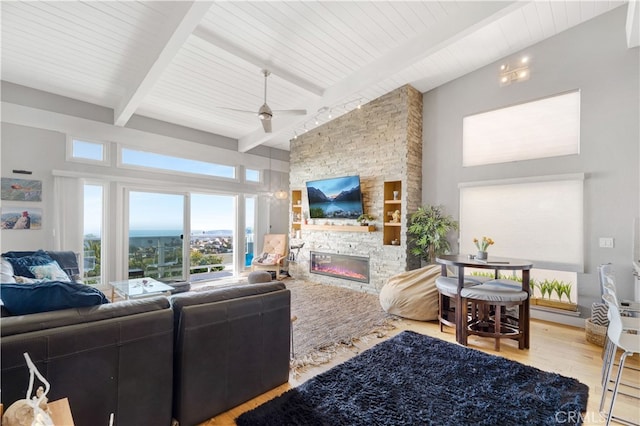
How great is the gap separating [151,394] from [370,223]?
453 cm

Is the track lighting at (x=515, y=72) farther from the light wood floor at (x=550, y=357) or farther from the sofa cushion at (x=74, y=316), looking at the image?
the sofa cushion at (x=74, y=316)

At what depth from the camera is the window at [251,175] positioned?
7.05 metres

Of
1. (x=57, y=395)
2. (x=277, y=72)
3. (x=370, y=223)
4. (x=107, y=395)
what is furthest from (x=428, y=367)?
(x=277, y=72)

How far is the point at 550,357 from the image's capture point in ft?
9.71

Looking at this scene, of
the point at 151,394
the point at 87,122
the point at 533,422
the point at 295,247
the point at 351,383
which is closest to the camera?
the point at 151,394

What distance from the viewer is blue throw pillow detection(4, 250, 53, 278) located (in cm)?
329

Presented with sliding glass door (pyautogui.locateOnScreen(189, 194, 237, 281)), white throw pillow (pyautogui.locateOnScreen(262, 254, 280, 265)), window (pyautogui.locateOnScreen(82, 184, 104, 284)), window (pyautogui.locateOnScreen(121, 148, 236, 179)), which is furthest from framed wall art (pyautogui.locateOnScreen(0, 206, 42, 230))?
white throw pillow (pyautogui.locateOnScreen(262, 254, 280, 265))

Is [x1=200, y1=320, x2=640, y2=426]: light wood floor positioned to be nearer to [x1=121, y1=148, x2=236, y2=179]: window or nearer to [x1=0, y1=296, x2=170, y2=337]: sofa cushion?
[x1=0, y1=296, x2=170, y2=337]: sofa cushion

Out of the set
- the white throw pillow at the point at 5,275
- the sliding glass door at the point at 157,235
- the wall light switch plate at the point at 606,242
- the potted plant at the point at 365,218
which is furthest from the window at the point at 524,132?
the white throw pillow at the point at 5,275

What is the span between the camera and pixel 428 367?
2684 millimetres

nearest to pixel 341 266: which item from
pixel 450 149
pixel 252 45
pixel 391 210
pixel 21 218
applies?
pixel 391 210

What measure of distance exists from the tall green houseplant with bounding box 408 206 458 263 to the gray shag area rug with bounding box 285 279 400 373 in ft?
3.97

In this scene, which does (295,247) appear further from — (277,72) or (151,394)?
(151,394)

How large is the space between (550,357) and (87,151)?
22.7ft
